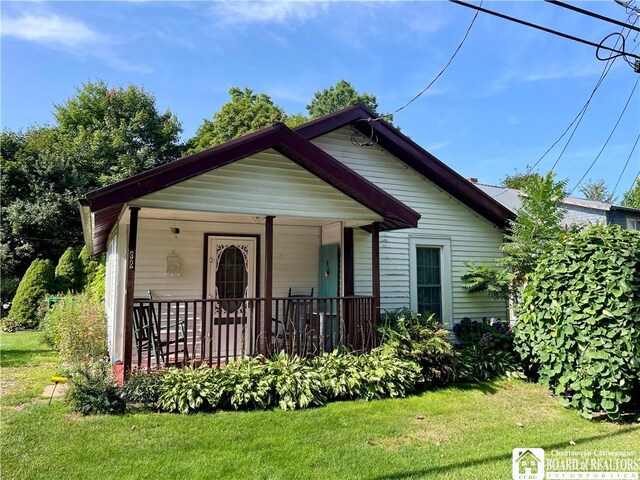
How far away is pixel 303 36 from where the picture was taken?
6.86 m

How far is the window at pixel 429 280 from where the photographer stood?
9180 mm

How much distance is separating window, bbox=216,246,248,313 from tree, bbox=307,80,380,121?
99.0 feet

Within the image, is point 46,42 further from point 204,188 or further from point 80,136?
point 80,136

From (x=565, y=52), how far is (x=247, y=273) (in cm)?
740

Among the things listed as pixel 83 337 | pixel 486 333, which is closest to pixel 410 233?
pixel 486 333

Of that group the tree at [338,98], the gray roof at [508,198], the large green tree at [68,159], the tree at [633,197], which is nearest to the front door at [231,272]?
the gray roof at [508,198]

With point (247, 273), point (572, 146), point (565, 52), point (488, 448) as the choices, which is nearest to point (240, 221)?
point (247, 273)

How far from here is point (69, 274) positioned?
15.9 meters

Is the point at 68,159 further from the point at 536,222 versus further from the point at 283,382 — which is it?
the point at 536,222

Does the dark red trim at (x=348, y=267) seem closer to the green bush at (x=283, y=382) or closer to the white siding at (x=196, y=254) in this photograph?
the white siding at (x=196, y=254)

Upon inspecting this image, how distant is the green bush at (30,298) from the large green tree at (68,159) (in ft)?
13.6

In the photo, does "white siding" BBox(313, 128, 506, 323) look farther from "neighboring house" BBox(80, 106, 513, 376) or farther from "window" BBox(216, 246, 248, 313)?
"window" BBox(216, 246, 248, 313)

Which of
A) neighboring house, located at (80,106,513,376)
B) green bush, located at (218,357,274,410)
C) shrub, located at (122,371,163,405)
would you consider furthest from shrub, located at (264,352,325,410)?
shrub, located at (122,371,163,405)

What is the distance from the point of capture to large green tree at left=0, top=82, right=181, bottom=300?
64.1ft
